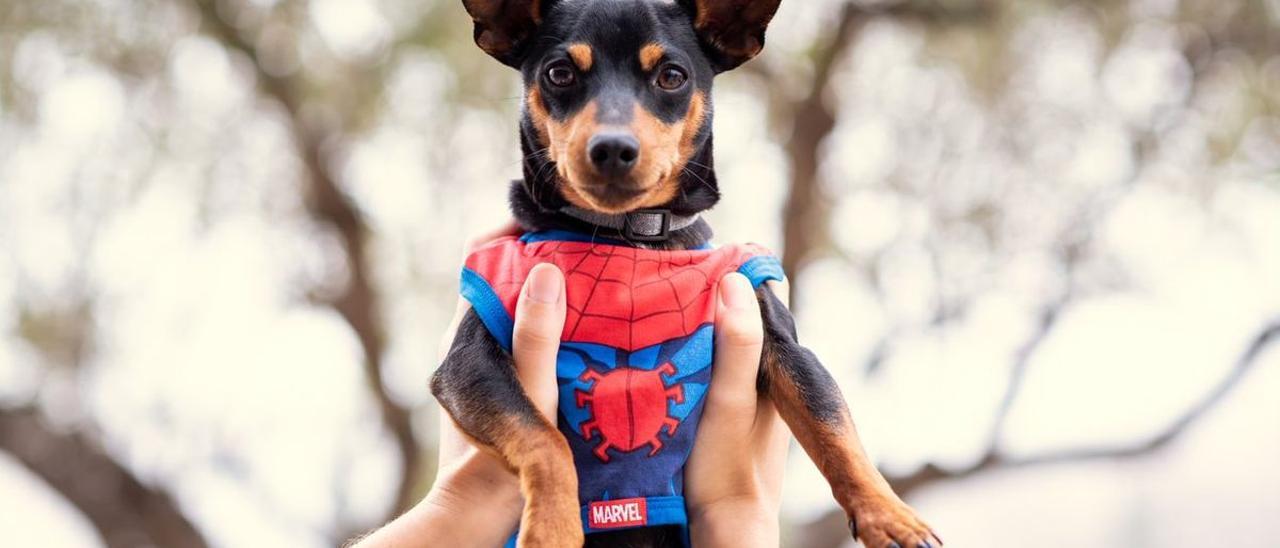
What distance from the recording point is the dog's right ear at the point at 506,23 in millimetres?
2646

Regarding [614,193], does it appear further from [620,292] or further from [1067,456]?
[1067,456]

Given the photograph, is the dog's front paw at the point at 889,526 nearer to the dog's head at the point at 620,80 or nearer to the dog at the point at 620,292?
the dog at the point at 620,292

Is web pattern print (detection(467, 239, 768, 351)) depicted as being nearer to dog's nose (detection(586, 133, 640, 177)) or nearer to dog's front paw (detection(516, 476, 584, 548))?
dog's nose (detection(586, 133, 640, 177))

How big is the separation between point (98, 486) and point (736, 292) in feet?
22.5

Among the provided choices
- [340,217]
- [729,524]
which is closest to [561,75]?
[729,524]

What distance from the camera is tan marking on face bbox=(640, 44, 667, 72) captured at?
8.13ft

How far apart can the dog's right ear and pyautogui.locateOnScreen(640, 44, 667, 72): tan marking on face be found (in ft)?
1.07

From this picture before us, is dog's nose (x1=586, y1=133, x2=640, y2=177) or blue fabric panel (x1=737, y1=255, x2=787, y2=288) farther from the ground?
dog's nose (x1=586, y1=133, x2=640, y2=177)

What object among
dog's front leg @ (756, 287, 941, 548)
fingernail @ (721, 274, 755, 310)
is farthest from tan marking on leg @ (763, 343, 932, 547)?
fingernail @ (721, 274, 755, 310)

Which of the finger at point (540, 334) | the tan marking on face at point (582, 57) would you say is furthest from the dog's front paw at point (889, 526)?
the tan marking on face at point (582, 57)

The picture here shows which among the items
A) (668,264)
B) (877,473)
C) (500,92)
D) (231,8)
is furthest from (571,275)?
(231,8)

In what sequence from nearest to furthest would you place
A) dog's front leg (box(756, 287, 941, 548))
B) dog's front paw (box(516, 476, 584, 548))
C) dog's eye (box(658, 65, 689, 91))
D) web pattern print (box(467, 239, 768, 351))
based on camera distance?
dog's front paw (box(516, 476, 584, 548))
dog's front leg (box(756, 287, 941, 548))
web pattern print (box(467, 239, 768, 351))
dog's eye (box(658, 65, 689, 91))

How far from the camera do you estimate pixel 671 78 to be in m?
2.52

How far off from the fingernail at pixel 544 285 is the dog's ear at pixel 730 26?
73 cm
